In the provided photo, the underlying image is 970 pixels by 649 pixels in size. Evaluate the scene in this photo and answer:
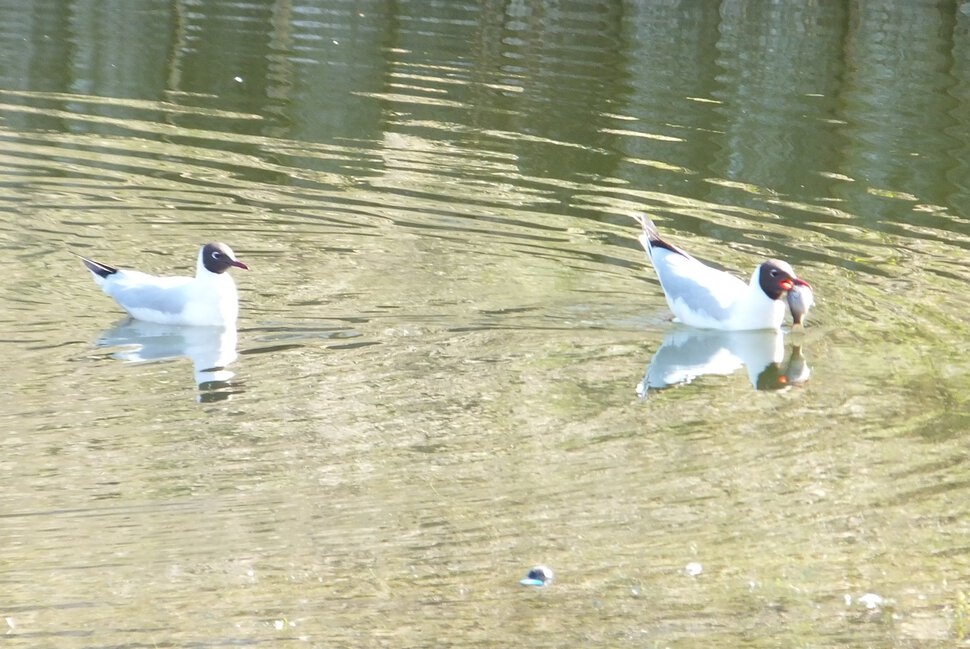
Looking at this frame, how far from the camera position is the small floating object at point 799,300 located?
10789 mm

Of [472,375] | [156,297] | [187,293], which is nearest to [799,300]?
[472,375]

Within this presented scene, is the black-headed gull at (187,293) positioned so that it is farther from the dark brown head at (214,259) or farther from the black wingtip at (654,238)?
the black wingtip at (654,238)

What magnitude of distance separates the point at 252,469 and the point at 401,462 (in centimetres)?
74

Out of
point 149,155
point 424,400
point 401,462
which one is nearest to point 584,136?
point 149,155

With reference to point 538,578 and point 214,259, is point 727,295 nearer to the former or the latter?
point 214,259

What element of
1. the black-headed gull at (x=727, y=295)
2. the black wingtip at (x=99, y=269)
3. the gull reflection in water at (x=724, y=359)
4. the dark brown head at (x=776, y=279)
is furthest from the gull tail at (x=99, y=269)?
the dark brown head at (x=776, y=279)

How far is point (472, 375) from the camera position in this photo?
9453mm

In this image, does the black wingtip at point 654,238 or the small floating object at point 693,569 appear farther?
the black wingtip at point 654,238

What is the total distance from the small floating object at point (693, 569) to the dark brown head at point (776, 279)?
4.19m

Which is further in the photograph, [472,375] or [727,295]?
[727,295]

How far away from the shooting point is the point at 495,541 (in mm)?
7023

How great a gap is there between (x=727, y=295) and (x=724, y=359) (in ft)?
2.06

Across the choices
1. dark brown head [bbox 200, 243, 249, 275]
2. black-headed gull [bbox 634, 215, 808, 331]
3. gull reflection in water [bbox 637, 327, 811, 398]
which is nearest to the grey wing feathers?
dark brown head [bbox 200, 243, 249, 275]

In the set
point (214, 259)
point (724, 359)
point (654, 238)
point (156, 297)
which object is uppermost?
point (654, 238)
